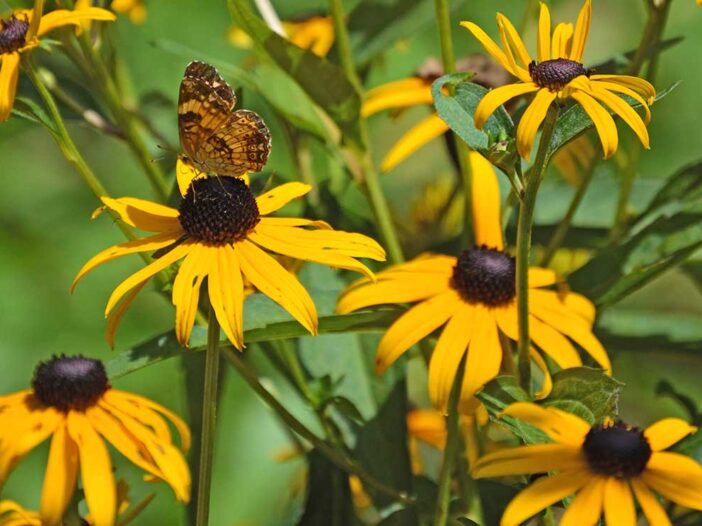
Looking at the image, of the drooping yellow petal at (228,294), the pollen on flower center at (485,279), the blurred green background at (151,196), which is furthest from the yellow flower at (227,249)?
the blurred green background at (151,196)

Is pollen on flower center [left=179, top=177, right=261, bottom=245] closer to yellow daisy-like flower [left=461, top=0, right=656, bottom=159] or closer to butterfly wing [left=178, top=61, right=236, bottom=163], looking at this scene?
butterfly wing [left=178, top=61, right=236, bottom=163]

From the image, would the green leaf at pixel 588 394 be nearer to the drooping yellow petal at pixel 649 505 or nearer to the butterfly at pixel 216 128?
the drooping yellow petal at pixel 649 505

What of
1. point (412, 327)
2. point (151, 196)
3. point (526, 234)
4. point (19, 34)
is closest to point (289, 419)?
point (412, 327)

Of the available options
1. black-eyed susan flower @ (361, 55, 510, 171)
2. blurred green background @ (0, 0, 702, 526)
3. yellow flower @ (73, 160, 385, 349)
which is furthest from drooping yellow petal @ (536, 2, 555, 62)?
blurred green background @ (0, 0, 702, 526)

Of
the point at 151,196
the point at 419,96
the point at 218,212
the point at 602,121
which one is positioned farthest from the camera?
the point at 151,196

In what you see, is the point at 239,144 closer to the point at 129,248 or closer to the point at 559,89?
the point at 129,248

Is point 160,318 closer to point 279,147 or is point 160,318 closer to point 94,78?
point 279,147
